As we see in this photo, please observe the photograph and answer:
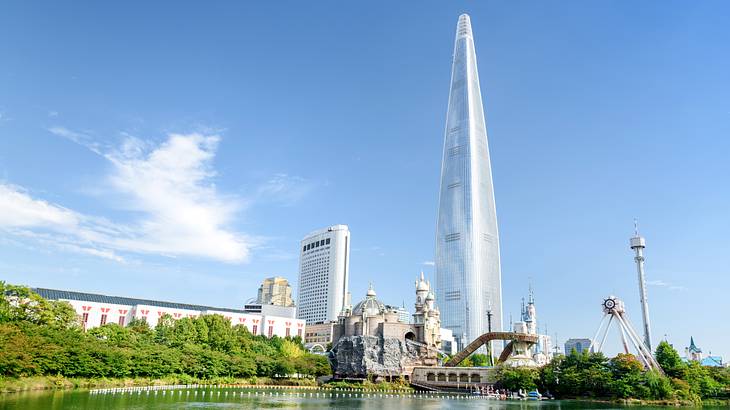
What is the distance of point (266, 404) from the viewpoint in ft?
169

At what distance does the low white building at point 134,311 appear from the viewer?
404 ft

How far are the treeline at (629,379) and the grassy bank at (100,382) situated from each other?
38.7m

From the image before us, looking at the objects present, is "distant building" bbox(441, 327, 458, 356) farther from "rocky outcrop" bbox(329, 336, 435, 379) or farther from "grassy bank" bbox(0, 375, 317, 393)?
"grassy bank" bbox(0, 375, 317, 393)

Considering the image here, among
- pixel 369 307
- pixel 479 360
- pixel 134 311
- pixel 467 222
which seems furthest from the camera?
pixel 467 222

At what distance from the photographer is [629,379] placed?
2648 inches

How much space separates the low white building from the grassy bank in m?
29.0

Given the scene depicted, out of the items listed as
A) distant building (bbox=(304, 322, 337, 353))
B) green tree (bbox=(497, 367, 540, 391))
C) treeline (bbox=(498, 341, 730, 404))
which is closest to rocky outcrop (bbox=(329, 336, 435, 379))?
green tree (bbox=(497, 367, 540, 391))

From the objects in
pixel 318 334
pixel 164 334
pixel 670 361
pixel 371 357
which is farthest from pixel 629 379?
pixel 318 334

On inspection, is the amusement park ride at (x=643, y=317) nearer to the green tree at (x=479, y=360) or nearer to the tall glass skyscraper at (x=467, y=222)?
the green tree at (x=479, y=360)

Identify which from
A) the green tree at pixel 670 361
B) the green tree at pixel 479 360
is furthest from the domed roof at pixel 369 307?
the green tree at pixel 670 361

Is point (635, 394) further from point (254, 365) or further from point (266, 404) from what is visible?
point (254, 365)

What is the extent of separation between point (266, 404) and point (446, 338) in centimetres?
14851

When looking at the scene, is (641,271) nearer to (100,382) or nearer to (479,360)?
(479,360)

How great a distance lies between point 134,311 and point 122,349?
2697 inches
